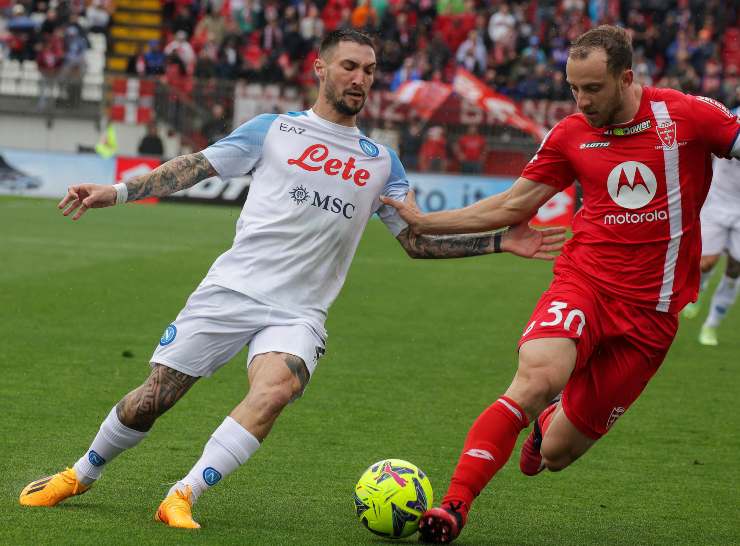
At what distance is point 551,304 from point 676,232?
62 cm

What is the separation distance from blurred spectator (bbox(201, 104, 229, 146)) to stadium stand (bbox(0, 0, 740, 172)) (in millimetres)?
95

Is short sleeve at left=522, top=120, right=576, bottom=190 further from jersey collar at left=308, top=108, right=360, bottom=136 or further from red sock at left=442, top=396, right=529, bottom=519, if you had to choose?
red sock at left=442, top=396, right=529, bottom=519

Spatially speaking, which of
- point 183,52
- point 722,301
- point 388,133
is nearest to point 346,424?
point 722,301

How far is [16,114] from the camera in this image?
2916cm

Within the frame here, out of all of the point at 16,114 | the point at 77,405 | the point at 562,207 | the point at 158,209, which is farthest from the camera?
the point at 16,114

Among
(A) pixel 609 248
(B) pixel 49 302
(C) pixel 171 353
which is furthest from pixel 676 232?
(B) pixel 49 302

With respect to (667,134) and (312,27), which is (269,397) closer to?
(667,134)

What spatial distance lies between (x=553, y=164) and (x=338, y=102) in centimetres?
99

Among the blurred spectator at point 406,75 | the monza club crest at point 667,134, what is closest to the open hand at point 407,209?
the monza club crest at point 667,134

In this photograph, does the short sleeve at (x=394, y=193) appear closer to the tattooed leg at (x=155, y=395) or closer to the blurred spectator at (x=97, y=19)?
the tattooed leg at (x=155, y=395)

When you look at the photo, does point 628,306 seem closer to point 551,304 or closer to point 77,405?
point 551,304

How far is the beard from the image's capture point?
5.45m

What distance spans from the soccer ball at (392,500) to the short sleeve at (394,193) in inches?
43.9

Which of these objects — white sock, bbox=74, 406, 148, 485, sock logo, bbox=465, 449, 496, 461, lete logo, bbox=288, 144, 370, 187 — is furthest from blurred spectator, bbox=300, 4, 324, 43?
sock logo, bbox=465, 449, 496, 461
